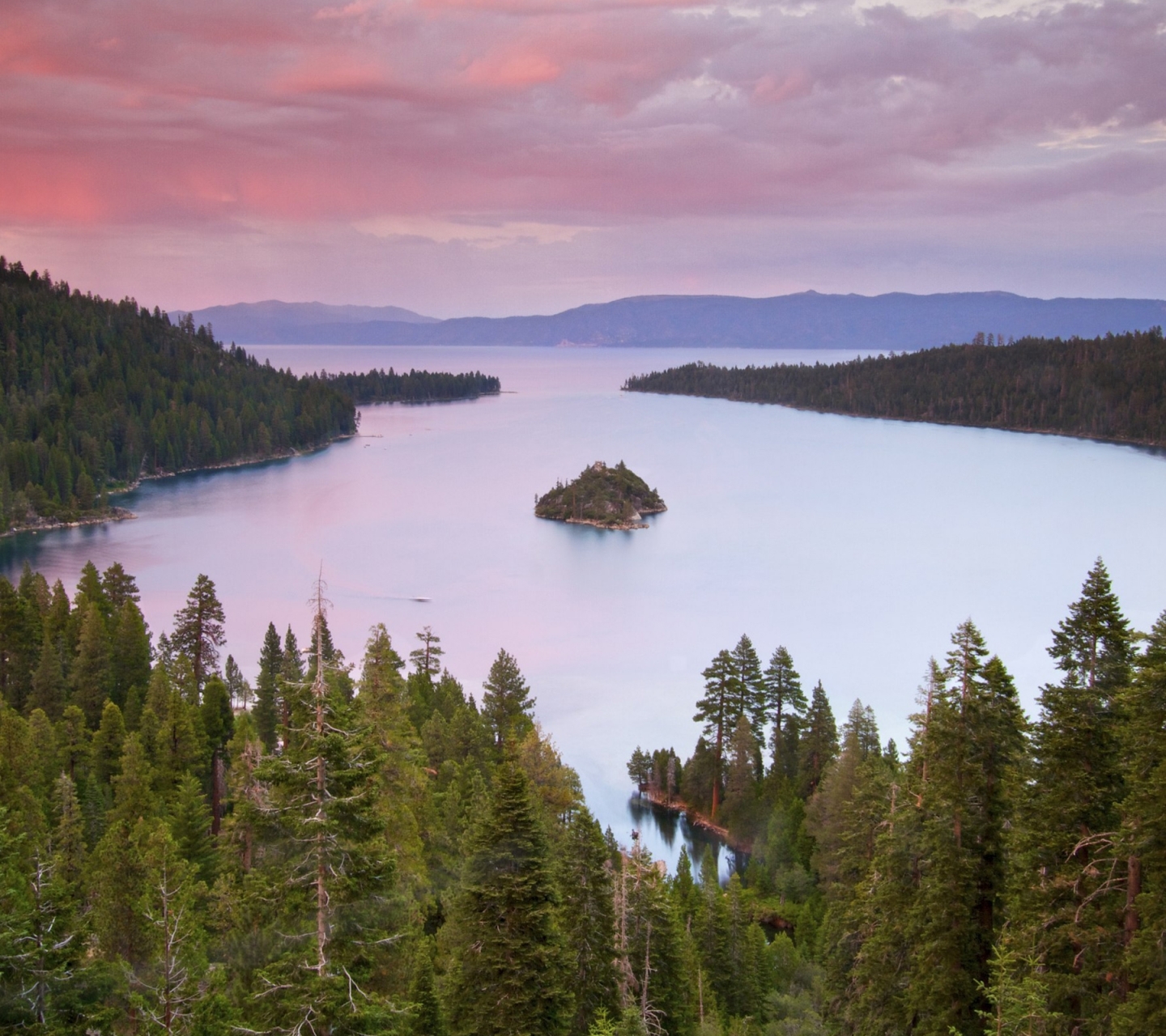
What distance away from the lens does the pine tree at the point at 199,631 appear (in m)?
39.6

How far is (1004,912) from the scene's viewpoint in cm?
1338

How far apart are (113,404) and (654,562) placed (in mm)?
87011

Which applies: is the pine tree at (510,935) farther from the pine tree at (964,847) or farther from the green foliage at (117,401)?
the green foliage at (117,401)

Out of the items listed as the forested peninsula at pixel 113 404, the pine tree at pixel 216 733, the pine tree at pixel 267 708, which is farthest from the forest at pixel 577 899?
the forested peninsula at pixel 113 404

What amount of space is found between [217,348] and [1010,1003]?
179942 mm

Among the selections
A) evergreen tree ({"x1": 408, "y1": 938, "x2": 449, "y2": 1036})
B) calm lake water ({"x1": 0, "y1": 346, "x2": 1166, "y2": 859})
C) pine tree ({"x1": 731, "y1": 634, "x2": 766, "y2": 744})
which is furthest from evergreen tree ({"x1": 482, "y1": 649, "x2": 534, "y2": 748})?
evergreen tree ({"x1": 408, "y1": 938, "x2": 449, "y2": 1036})

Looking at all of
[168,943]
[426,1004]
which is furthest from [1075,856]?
[168,943]

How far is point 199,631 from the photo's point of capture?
40.2m

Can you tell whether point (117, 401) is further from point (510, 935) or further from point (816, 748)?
point (510, 935)

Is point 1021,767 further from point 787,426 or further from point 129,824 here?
point 787,426

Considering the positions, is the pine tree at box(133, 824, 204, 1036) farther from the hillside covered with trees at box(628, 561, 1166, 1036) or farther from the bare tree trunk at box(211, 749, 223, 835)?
the bare tree trunk at box(211, 749, 223, 835)

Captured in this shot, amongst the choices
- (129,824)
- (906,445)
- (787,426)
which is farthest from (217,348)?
(129,824)

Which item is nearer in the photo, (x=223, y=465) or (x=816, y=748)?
(x=816, y=748)

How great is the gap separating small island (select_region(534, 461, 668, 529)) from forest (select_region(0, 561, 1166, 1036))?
70.2 metres
